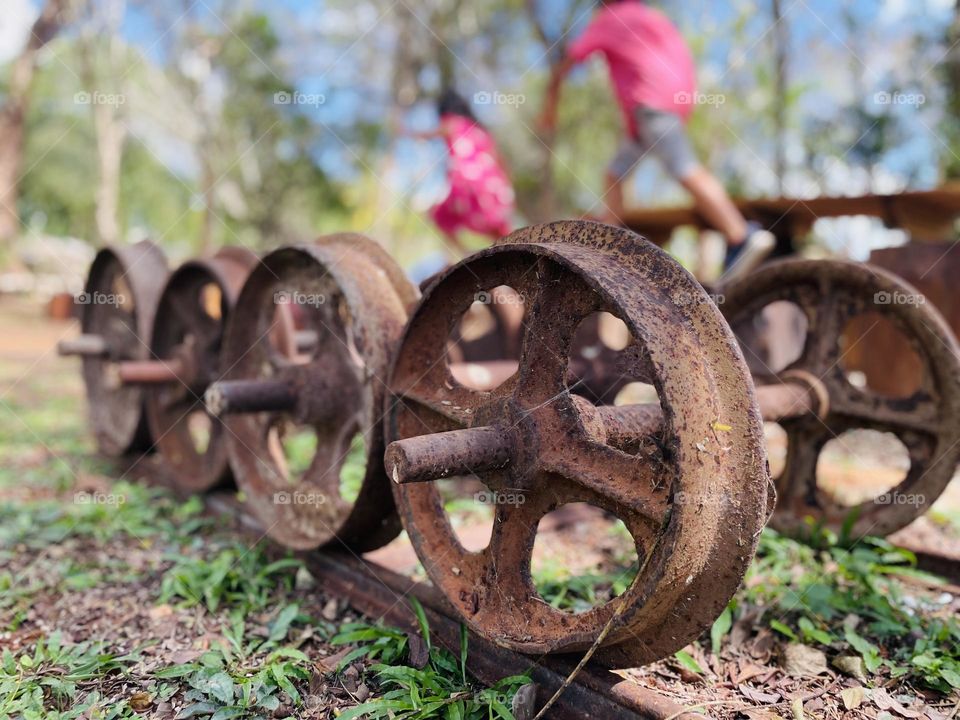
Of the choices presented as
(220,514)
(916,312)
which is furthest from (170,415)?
(916,312)

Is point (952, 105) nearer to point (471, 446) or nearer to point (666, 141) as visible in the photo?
point (666, 141)

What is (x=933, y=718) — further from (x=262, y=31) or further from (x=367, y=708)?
(x=262, y=31)

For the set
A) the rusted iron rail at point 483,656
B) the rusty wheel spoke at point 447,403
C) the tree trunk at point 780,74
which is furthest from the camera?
the tree trunk at point 780,74

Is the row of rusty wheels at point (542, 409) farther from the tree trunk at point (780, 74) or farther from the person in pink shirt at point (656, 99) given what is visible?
the tree trunk at point (780, 74)

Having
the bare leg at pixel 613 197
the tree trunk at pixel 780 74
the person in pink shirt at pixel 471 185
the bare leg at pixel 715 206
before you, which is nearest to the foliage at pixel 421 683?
the bare leg at pixel 715 206

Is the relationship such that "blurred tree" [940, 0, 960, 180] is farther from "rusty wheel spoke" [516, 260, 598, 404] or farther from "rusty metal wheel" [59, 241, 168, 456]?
"rusty metal wheel" [59, 241, 168, 456]

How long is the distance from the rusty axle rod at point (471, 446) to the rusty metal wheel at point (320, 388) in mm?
522

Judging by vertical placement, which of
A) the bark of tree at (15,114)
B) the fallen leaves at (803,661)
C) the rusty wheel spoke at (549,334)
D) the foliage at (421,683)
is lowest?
the foliage at (421,683)

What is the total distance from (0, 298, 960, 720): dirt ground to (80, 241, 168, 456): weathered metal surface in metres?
0.24

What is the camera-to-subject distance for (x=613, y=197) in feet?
16.8

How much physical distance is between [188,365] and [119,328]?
959mm

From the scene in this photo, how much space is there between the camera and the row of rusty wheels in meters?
1.61

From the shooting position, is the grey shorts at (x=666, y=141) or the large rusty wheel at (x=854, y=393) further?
the grey shorts at (x=666, y=141)

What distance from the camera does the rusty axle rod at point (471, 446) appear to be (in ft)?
6.04
